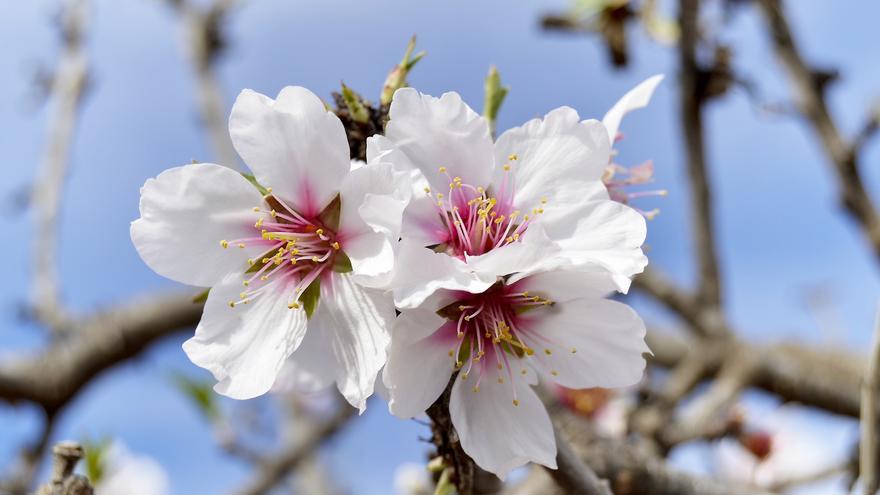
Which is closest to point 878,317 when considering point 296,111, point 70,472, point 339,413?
point 296,111

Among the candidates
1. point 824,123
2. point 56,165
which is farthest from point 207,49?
point 824,123

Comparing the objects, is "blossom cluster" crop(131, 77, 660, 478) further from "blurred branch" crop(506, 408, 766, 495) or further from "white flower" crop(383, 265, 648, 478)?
"blurred branch" crop(506, 408, 766, 495)

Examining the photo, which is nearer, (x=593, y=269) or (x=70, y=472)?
(x=593, y=269)

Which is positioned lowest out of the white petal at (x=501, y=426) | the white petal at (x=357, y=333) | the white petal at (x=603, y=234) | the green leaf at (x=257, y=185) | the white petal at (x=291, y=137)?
the white petal at (x=501, y=426)

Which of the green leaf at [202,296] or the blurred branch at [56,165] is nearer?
the green leaf at [202,296]

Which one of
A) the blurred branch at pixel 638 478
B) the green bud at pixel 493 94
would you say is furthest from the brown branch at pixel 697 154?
the green bud at pixel 493 94

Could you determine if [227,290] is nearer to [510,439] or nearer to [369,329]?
[369,329]

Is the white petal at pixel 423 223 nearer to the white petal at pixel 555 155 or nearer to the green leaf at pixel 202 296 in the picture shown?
the white petal at pixel 555 155

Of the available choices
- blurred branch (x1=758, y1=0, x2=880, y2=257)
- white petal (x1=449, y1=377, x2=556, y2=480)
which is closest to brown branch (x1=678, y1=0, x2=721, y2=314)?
A: blurred branch (x1=758, y1=0, x2=880, y2=257)
